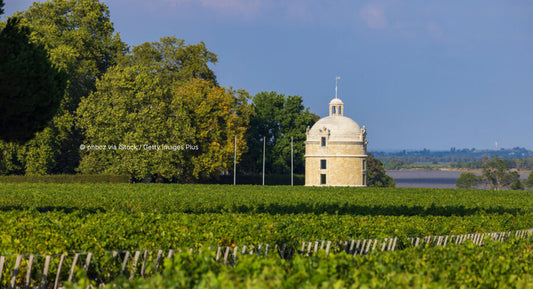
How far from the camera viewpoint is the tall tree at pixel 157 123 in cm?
6438

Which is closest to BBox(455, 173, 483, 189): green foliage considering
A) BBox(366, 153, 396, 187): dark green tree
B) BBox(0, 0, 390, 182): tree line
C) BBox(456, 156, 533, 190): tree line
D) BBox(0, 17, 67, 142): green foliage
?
BBox(456, 156, 533, 190): tree line

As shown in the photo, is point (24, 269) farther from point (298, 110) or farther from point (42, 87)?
point (298, 110)

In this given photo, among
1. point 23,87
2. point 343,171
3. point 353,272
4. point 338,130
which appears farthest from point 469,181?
point 353,272

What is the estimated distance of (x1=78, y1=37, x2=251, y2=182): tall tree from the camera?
2534 inches

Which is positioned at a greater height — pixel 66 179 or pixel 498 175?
pixel 66 179

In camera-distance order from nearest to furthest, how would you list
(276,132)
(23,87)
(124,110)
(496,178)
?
(23,87) → (124,110) → (276,132) → (496,178)

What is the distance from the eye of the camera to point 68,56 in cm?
6334

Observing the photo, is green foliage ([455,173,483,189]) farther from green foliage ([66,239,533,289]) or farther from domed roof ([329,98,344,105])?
green foliage ([66,239,533,289])

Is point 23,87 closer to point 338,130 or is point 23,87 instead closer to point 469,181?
point 338,130

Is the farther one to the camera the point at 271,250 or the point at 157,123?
the point at 157,123

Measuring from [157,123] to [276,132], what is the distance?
25687mm

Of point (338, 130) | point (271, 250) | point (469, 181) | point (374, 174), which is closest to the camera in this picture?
point (271, 250)

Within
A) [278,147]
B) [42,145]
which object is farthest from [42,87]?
[278,147]

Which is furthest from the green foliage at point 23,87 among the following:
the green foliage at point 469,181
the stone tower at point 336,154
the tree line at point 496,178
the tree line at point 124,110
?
the green foliage at point 469,181
